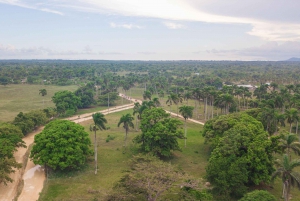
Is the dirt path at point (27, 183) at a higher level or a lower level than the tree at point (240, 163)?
lower

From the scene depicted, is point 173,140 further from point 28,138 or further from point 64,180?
point 28,138

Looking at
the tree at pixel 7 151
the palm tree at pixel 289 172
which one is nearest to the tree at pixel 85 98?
the tree at pixel 7 151

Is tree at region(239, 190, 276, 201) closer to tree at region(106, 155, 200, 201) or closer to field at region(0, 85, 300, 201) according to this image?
tree at region(106, 155, 200, 201)

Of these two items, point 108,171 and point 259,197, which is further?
point 108,171

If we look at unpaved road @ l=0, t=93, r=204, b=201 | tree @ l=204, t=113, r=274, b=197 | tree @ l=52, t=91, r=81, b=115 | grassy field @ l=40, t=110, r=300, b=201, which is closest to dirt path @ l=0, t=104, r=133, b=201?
unpaved road @ l=0, t=93, r=204, b=201

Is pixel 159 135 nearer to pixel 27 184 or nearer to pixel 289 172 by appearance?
pixel 27 184

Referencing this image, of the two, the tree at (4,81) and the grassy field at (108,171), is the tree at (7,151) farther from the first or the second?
the tree at (4,81)

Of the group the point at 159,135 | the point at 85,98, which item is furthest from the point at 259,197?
the point at 85,98
